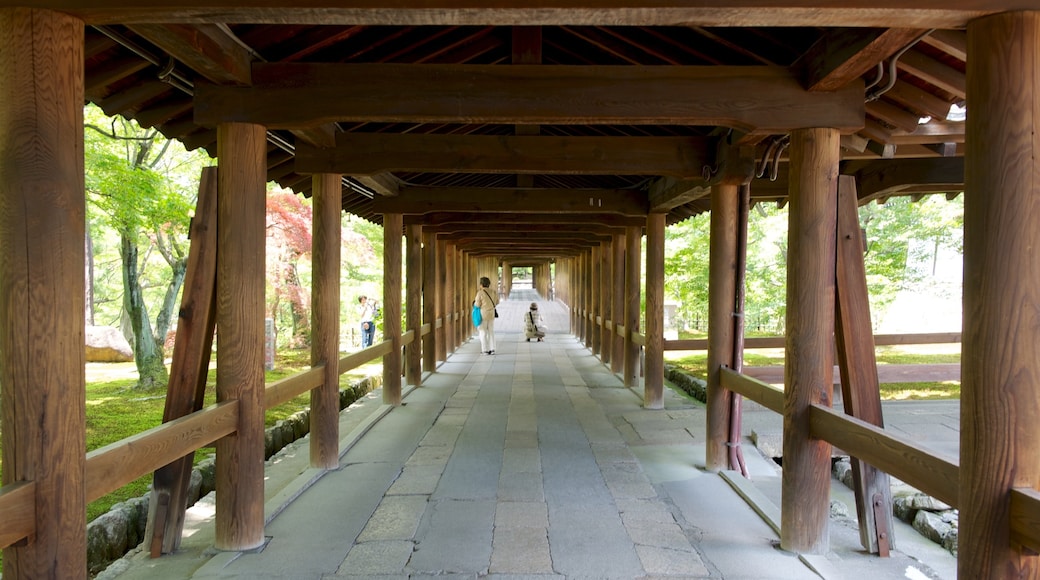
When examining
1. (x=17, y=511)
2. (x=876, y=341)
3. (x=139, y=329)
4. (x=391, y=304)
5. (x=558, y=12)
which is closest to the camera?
(x=17, y=511)

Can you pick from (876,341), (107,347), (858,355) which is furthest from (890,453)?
(107,347)

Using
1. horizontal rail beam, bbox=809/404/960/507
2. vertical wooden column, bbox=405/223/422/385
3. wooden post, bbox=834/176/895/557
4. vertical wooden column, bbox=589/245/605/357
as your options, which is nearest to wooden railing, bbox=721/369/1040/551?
horizontal rail beam, bbox=809/404/960/507

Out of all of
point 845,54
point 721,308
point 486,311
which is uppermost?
point 845,54

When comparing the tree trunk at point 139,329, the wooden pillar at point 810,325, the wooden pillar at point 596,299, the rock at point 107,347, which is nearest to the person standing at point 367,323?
the tree trunk at point 139,329

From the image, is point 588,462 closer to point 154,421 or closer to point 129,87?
point 129,87

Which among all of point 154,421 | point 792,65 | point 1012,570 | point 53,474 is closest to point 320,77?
point 53,474

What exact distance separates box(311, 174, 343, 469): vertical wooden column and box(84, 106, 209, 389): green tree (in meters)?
3.77

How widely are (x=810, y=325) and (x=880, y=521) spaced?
1.17m

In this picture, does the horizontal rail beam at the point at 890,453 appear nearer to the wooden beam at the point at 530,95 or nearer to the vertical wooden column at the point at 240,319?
the wooden beam at the point at 530,95

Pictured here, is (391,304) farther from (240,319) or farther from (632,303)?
(240,319)

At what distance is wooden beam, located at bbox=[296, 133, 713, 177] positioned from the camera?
5.09m

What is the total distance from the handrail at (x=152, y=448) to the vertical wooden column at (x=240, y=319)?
0.12 meters

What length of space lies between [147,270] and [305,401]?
10409mm

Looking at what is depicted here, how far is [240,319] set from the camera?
354cm
